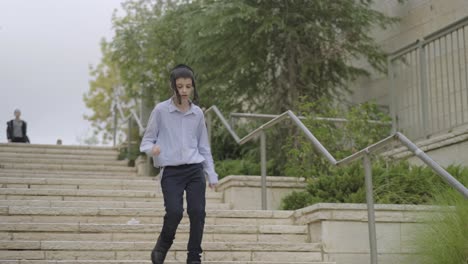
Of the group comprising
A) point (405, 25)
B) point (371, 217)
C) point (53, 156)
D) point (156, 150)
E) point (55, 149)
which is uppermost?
point (405, 25)

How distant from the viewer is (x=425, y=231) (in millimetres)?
6645

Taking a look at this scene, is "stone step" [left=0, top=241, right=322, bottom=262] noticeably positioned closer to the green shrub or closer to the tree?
the green shrub

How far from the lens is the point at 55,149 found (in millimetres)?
15414

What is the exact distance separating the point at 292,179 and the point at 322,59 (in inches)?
119

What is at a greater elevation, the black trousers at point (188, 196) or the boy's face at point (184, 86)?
the boy's face at point (184, 86)

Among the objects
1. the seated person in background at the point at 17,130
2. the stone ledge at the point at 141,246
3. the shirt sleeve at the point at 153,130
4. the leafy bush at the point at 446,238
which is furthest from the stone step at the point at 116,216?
the seated person in background at the point at 17,130

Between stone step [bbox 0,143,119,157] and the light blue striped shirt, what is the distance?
9204mm

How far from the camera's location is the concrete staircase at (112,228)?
7145mm

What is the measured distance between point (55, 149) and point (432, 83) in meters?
7.07

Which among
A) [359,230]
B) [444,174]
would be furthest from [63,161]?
[444,174]

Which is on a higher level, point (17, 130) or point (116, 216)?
point (17, 130)

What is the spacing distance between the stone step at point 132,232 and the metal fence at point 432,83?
3510mm

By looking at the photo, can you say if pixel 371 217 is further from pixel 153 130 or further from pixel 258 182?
pixel 258 182

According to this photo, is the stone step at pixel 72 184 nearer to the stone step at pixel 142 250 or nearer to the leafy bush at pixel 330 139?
the leafy bush at pixel 330 139
